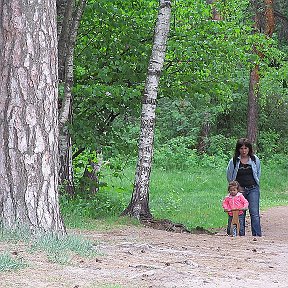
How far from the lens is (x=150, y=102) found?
1029 cm

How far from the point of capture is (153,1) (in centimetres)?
1170

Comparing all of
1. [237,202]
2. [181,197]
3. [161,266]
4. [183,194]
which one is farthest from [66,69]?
[183,194]

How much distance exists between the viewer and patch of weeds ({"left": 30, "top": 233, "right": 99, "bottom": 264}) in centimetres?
591

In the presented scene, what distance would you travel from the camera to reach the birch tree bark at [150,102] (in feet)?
33.6

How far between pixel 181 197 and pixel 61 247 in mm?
12767

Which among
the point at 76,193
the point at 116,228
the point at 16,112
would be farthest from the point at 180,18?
the point at 16,112

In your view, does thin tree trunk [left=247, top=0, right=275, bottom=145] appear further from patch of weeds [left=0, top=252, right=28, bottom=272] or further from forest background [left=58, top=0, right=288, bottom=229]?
patch of weeds [left=0, top=252, right=28, bottom=272]

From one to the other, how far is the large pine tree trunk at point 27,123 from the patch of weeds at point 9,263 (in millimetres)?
1044

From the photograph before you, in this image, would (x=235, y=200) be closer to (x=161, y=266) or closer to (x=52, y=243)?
(x=161, y=266)

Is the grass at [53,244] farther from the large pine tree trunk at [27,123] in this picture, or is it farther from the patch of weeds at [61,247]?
the large pine tree trunk at [27,123]

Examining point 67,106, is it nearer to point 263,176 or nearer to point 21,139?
point 21,139

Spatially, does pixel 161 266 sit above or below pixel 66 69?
below

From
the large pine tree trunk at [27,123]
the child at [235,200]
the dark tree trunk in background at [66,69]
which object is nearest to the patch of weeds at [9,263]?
the large pine tree trunk at [27,123]

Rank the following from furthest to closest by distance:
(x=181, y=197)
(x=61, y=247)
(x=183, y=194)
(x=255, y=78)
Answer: (x=255, y=78) → (x=183, y=194) → (x=181, y=197) → (x=61, y=247)
